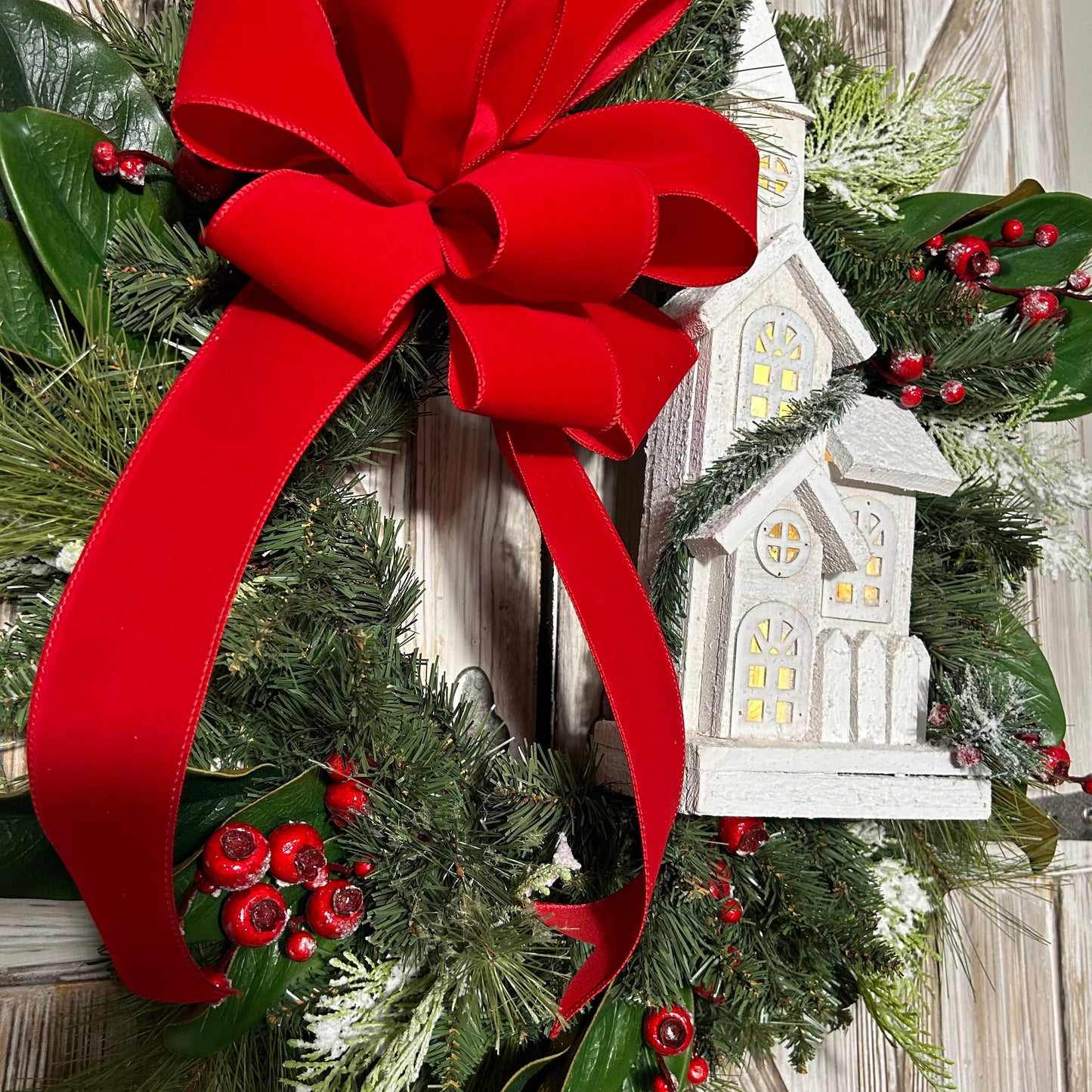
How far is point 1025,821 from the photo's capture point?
88cm

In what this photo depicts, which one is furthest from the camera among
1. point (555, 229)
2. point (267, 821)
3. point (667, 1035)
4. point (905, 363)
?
point (905, 363)

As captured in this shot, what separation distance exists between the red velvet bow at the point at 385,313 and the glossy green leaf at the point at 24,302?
5.6 inches

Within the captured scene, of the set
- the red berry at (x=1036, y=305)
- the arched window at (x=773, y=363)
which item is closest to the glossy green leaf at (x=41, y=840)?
the arched window at (x=773, y=363)

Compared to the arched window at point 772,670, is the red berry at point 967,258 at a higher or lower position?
higher

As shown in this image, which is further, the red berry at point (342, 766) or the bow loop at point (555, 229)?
the red berry at point (342, 766)

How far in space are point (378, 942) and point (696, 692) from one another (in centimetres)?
28

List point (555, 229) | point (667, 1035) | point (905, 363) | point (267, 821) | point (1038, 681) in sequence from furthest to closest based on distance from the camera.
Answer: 1. point (1038, 681)
2. point (905, 363)
3. point (667, 1035)
4. point (267, 821)
5. point (555, 229)

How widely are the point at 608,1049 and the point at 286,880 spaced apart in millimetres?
286

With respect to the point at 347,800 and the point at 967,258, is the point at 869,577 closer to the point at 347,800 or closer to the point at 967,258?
the point at 967,258

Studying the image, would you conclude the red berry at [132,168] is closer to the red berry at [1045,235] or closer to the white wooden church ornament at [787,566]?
the white wooden church ornament at [787,566]

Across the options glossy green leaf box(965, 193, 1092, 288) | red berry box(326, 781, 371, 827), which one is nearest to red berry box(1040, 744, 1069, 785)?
glossy green leaf box(965, 193, 1092, 288)

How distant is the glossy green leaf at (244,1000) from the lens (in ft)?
1.84

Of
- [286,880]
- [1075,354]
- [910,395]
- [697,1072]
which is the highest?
[1075,354]

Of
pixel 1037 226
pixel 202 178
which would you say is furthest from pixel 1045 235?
pixel 202 178
